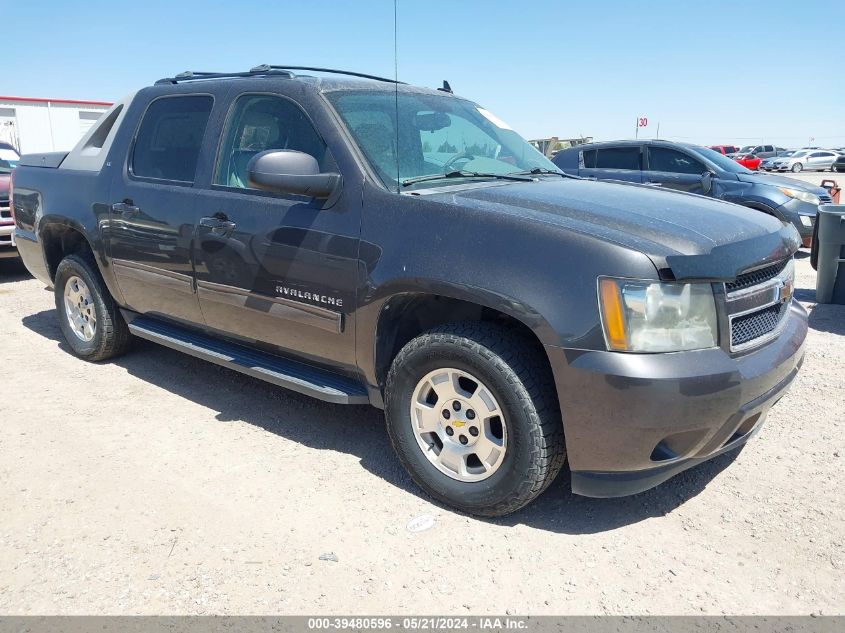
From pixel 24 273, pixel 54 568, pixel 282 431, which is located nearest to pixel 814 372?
pixel 282 431

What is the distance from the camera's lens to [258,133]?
3.78 metres

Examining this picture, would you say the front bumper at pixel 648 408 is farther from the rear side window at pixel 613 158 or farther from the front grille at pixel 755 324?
the rear side window at pixel 613 158

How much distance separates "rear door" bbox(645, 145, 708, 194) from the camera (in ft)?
32.4

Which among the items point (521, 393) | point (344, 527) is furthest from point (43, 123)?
point (521, 393)

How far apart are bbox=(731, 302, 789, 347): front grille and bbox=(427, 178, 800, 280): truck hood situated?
0.69 feet

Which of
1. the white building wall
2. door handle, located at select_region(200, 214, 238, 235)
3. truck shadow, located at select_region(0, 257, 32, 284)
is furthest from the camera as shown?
the white building wall

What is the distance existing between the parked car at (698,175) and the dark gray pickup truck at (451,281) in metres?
6.48

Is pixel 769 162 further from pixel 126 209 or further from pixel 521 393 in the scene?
pixel 521 393

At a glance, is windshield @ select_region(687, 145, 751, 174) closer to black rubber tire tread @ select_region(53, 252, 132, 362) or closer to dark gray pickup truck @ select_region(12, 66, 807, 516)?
dark gray pickup truck @ select_region(12, 66, 807, 516)

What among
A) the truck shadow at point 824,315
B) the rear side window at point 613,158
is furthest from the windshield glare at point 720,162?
the truck shadow at point 824,315

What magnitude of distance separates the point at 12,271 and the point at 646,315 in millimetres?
9338

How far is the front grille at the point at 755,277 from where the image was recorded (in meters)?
2.73

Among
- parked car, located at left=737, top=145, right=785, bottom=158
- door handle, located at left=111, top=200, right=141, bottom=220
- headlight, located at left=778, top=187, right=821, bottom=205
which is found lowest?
headlight, located at left=778, top=187, right=821, bottom=205

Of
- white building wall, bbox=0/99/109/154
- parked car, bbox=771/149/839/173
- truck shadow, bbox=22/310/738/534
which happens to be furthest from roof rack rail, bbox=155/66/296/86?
parked car, bbox=771/149/839/173
